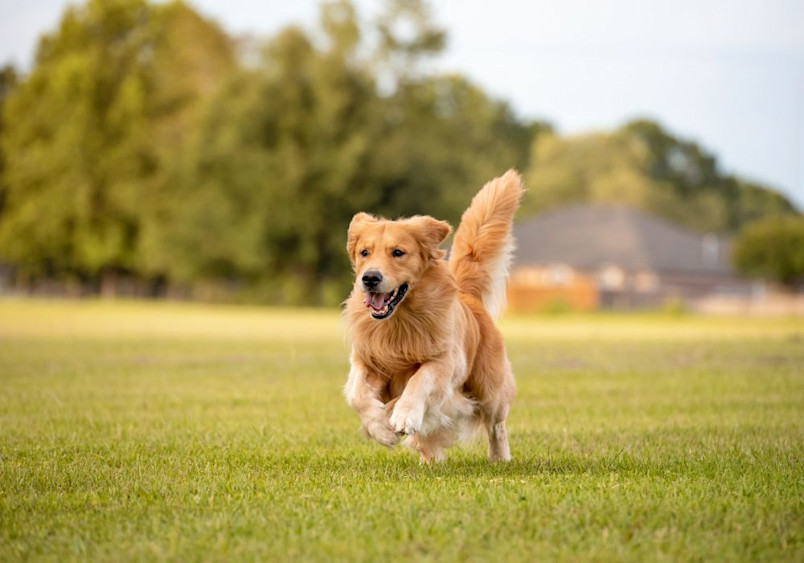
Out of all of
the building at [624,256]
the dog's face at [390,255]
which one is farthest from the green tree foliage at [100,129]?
the dog's face at [390,255]

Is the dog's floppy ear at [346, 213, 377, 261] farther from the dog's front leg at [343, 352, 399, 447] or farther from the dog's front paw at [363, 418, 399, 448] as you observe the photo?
the dog's front paw at [363, 418, 399, 448]

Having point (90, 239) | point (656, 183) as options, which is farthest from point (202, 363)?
point (656, 183)

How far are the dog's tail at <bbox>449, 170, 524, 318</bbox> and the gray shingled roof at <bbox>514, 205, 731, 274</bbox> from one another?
59.2 metres

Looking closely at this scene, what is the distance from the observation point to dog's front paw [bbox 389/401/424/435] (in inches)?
268

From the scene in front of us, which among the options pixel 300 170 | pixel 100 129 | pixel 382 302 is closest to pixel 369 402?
pixel 382 302

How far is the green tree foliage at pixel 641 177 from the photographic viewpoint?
88.1 meters

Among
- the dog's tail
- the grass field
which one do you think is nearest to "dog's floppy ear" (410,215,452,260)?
the dog's tail

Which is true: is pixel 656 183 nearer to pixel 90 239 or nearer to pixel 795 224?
pixel 795 224

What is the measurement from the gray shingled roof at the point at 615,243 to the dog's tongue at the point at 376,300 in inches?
2413

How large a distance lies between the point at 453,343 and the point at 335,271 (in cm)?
5014

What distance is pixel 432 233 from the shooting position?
7.59m

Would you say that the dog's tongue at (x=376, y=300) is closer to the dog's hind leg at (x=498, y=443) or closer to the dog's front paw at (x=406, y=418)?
the dog's front paw at (x=406, y=418)

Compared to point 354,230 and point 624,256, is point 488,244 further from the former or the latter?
point 624,256

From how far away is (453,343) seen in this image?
24.2 feet
